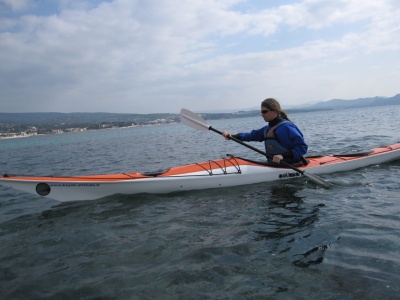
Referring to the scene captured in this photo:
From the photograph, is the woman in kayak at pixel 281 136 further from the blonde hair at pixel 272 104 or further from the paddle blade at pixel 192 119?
the paddle blade at pixel 192 119

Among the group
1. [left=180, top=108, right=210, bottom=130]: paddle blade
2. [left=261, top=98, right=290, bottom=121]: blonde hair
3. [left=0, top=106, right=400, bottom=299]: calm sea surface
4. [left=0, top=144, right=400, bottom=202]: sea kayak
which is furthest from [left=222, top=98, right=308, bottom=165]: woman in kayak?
[left=180, top=108, right=210, bottom=130]: paddle blade

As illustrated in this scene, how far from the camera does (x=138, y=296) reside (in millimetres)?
3369

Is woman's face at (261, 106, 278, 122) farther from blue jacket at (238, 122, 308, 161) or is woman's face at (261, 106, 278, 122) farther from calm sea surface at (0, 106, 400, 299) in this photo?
calm sea surface at (0, 106, 400, 299)

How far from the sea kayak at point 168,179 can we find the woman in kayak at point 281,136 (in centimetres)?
52

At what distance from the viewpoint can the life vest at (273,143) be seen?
7389 mm

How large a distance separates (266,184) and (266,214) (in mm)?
2101

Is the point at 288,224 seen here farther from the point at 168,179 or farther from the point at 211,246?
the point at 168,179

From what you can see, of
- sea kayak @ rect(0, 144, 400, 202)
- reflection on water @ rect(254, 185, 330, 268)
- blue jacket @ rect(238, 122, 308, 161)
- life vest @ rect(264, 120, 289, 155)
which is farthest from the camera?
A: life vest @ rect(264, 120, 289, 155)

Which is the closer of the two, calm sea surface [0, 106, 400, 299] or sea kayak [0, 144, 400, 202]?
calm sea surface [0, 106, 400, 299]

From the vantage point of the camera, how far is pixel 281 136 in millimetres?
7312

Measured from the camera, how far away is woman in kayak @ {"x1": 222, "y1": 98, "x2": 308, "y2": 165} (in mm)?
7152

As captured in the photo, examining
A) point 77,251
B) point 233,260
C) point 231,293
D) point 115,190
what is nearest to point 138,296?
point 231,293

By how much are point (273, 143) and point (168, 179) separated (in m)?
2.57

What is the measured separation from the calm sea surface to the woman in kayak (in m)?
0.80
